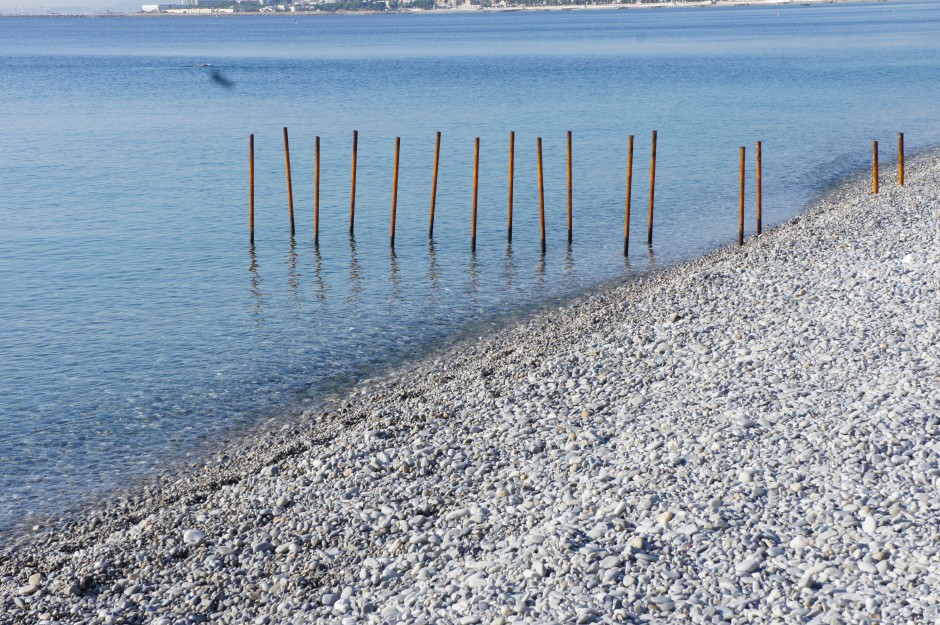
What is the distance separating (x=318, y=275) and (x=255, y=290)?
181 centimetres

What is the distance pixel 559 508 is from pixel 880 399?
14.2 feet

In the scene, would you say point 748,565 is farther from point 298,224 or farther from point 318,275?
point 298,224

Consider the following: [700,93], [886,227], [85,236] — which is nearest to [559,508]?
[886,227]

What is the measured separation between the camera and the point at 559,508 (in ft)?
31.6

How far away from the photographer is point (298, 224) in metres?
28.7

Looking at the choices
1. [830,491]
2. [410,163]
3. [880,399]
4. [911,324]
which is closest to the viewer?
[830,491]

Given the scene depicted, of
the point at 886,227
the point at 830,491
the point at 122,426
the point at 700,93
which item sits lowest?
the point at 122,426

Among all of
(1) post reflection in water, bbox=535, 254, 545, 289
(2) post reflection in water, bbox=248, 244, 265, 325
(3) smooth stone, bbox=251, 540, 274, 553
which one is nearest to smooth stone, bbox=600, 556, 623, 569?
(3) smooth stone, bbox=251, 540, 274, 553

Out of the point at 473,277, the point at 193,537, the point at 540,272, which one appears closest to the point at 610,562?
the point at 193,537

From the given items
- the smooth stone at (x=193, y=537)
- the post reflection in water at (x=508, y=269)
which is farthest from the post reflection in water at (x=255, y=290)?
the smooth stone at (x=193, y=537)

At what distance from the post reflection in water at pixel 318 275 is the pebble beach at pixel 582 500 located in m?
6.50

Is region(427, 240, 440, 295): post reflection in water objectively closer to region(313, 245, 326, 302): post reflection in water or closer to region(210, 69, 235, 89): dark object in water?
region(313, 245, 326, 302): post reflection in water

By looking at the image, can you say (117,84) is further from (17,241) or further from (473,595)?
(473,595)

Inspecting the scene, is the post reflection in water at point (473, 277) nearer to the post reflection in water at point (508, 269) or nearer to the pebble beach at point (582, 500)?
the post reflection in water at point (508, 269)
